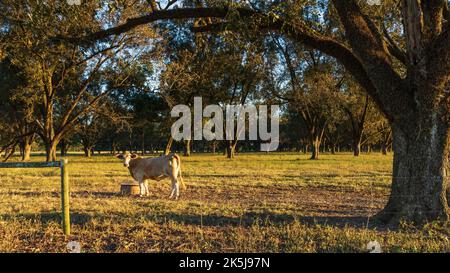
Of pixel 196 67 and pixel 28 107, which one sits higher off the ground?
pixel 196 67

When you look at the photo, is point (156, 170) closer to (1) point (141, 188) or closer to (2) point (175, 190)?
(1) point (141, 188)

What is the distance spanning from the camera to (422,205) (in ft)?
25.6

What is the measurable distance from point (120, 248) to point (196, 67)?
82.5 ft

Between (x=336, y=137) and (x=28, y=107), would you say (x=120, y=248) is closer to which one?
(x=28, y=107)

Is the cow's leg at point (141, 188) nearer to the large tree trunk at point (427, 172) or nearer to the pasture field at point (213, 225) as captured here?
the pasture field at point (213, 225)

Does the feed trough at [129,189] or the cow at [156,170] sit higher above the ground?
the cow at [156,170]

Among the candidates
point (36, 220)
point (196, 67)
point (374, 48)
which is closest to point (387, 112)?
point (374, 48)

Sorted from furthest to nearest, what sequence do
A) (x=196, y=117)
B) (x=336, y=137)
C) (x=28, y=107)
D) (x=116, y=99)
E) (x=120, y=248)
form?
(x=336, y=137), (x=196, y=117), (x=116, y=99), (x=28, y=107), (x=120, y=248)

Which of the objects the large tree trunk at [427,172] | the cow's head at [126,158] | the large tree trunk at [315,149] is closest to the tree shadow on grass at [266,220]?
the large tree trunk at [427,172]

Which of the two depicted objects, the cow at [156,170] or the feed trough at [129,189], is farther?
the feed trough at [129,189]

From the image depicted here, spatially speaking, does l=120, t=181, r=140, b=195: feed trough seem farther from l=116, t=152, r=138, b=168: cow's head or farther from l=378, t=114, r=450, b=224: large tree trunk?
l=378, t=114, r=450, b=224: large tree trunk

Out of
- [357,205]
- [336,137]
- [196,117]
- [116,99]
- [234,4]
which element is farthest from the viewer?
[336,137]

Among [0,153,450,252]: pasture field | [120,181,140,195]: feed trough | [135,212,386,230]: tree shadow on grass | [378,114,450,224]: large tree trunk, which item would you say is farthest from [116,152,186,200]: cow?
[378,114,450,224]: large tree trunk

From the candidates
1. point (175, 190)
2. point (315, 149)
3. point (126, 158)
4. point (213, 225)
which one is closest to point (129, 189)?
point (126, 158)
